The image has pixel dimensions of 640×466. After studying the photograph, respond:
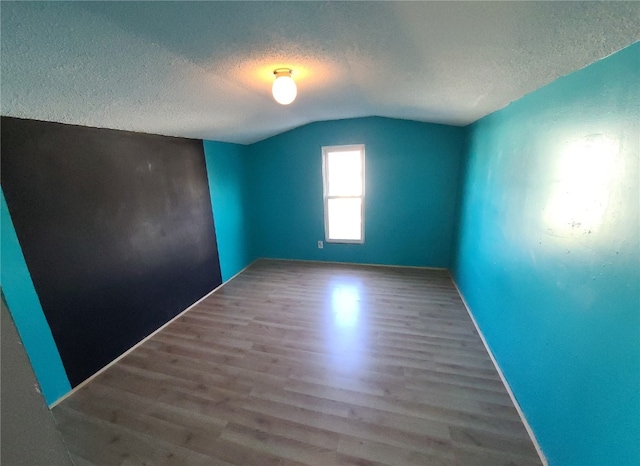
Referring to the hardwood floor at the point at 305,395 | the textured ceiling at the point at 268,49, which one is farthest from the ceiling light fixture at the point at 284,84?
the hardwood floor at the point at 305,395

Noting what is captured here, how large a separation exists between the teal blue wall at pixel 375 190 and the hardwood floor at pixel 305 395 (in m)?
1.20

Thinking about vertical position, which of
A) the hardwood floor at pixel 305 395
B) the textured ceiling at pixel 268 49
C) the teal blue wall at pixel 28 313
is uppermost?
the textured ceiling at pixel 268 49

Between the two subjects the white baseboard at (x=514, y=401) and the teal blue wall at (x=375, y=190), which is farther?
the teal blue wall at (x=375, y=190)

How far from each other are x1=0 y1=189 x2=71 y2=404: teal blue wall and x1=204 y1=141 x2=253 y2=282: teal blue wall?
193 cm

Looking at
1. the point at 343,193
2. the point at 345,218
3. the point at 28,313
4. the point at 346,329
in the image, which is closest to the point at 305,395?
the point at 346,329

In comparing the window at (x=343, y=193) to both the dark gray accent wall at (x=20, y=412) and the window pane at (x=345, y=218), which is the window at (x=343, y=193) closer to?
the window pane at (x=345, y=218)

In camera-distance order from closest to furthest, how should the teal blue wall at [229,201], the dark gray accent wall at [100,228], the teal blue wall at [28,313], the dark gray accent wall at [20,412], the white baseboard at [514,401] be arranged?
1. the dark gray accent wall at [20,412]
2. the white baseboard at [514,401]
3. the teal blue wall at [28,313]
4. the dark gray accent wall at [100,228]
5. the teal blue wall at [229,201]

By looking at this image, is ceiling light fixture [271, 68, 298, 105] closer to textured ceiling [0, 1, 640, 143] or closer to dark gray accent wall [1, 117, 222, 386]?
textured ceiling [0, 1, 640, 143]

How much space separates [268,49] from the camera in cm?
128

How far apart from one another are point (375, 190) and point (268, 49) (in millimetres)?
2695

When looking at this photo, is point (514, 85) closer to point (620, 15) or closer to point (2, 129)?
point (620, 15)

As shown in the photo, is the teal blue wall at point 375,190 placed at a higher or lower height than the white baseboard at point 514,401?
higher

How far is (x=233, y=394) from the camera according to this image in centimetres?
176

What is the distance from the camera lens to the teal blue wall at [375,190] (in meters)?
3.44
